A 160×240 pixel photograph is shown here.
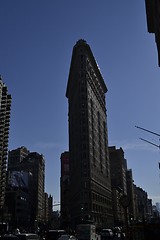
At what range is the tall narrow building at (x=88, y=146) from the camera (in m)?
119

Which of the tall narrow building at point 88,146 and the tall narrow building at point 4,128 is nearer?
the tall narrow building at point 88,146

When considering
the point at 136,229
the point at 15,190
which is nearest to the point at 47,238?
the point at 136,229

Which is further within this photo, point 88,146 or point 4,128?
point 4,128

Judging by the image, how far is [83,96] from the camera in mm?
133000

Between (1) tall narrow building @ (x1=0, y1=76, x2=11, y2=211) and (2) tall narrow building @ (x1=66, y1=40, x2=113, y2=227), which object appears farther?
(1) tall narrow building @ (x1=0, y1=76, x2=11, y2=211)

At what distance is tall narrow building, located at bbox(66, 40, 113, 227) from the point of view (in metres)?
119

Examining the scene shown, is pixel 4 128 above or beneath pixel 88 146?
above

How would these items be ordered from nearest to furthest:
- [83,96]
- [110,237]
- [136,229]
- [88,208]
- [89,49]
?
1. [136,229]
2. [110,237]
3. [88,208]
4. [83,96]
5. [89,49]

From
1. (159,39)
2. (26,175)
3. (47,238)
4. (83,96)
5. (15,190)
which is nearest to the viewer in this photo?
(159,39)

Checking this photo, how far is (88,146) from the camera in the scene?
12394cm

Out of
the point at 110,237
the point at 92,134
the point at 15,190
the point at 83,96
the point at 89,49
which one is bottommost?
the point at 110,237

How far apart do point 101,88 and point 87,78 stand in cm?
3652

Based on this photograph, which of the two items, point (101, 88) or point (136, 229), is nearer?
point (136, 229)

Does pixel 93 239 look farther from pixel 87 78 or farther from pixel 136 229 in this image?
pixel 87 78
